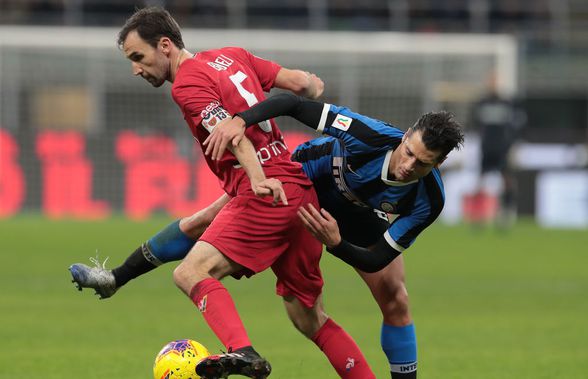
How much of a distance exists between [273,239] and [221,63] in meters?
0.95

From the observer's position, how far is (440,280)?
43.3 ft

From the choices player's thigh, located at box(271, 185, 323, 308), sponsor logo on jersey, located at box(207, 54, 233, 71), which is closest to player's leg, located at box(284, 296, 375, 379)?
player's thigh, located at box(271, 185, 323, 308)

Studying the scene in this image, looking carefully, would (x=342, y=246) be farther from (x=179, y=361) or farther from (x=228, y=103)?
(x=179, y=361)

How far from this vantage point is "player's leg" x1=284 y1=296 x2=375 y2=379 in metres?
6.22

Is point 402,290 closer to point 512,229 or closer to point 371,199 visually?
point 371,199

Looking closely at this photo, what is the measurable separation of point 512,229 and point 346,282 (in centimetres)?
854

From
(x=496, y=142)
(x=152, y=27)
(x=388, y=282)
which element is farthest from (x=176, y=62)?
(x=496, y=142)

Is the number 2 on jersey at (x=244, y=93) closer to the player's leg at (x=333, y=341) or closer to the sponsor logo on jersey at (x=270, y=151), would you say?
the sponsor logo on jersey at (x=270, y=151)

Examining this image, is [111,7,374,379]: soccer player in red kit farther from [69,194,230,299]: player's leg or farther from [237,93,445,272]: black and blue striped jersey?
[69,194,230,299]: player's leg

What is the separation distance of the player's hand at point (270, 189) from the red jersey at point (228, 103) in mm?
296

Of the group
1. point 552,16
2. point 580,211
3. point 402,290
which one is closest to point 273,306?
point 402,290

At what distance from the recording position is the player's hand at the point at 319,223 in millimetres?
5500

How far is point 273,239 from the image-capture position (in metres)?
5.72

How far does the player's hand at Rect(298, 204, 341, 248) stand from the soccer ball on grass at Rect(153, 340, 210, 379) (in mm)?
926
